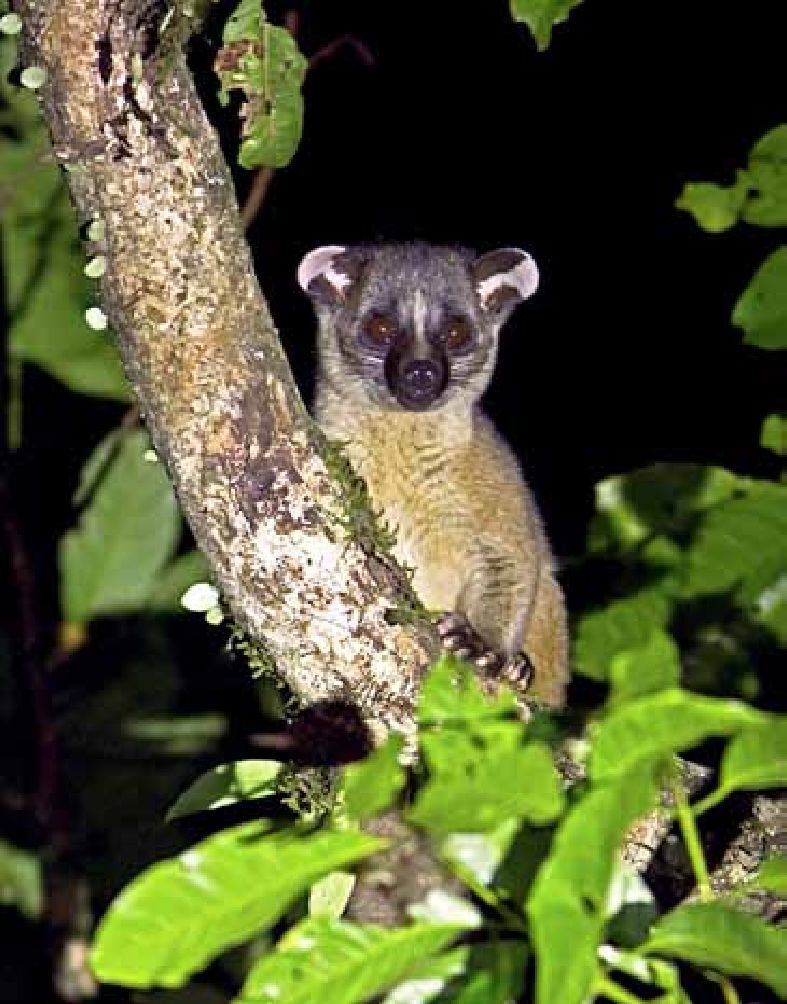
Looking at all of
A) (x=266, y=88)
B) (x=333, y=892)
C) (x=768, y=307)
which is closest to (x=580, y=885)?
(x=333, y=892)

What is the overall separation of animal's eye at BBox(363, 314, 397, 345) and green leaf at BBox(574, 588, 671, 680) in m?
0.95

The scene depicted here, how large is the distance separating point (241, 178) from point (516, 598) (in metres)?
2.39

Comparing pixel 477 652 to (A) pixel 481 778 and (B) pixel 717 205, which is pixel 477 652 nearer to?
(B) pixel 717 205

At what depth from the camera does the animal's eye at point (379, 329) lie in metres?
5.26

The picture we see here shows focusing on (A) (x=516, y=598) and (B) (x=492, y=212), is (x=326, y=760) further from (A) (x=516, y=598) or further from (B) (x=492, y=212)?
(B) (x=492, y=212)

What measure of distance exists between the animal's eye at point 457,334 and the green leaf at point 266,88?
1791 mm

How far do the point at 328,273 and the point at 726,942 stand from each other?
3.99m

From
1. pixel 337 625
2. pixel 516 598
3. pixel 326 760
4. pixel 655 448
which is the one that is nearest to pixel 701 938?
pixel 337 625

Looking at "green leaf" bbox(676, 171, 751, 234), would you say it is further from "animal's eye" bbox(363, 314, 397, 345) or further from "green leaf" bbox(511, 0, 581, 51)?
"green leaf" bbox(511, 0, 581, 51)

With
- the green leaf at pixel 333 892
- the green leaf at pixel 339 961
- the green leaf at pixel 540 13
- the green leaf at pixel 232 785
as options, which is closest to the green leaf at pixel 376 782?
the green leaf at pixel 339 961

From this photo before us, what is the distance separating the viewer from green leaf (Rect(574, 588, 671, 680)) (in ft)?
16.2

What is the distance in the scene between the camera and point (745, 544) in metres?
4.71

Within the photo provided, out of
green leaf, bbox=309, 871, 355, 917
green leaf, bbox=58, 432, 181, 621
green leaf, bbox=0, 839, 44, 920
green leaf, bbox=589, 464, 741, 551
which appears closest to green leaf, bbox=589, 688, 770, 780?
green leaf, bbox=309, 871, 355, 917

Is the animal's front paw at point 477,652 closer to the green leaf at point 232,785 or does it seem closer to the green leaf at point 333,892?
the green leaf at point 232,785
